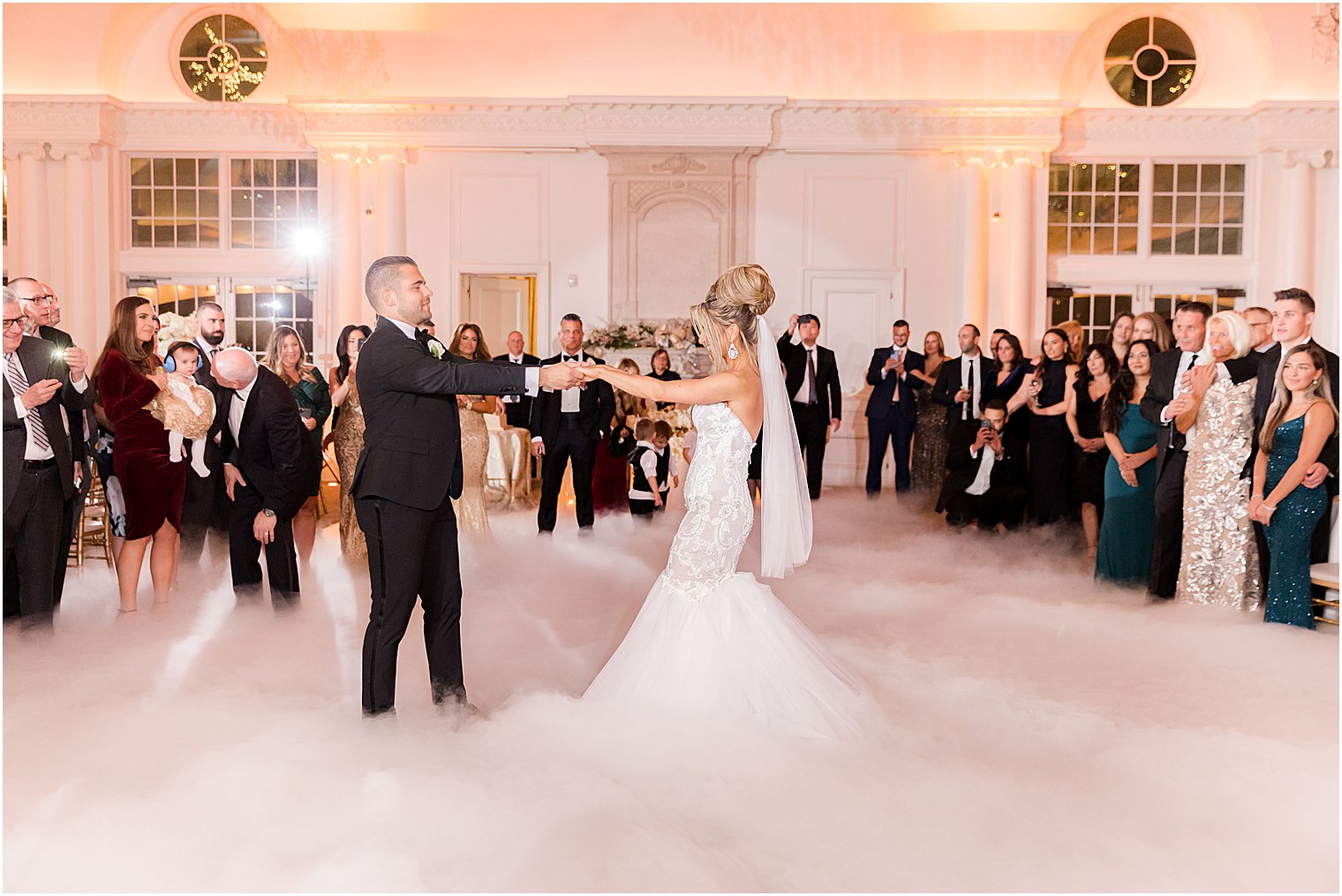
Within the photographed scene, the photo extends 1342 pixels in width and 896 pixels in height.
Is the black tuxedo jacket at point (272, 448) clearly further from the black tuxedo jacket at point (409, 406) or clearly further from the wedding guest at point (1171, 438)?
the wedding guest at point (1171, 438)

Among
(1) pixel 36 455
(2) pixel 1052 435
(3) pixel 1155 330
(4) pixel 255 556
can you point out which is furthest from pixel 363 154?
(3) pixel 1155 330

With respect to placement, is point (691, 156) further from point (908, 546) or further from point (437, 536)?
point (437, 536)

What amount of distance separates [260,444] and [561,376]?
87.8 inches

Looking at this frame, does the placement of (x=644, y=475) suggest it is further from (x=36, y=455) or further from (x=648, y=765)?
(x=648, y=765)

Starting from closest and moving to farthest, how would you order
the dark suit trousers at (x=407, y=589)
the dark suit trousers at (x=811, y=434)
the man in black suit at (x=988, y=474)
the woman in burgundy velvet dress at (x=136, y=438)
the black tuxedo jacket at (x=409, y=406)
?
the black tuxedo jacket at (x=409, y=406) < the dark suit trousers at (x=407, y=589) < the woman in burgundy velvet dress at (x=136, y=438) < the man in black suit at (x=988, y=474) < the dark suit trousers at (x=811, y=434)

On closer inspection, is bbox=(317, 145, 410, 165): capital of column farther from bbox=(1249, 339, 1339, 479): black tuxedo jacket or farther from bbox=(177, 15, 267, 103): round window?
bbox=(1249, 339, 1339, 479): black tuxedo jacket

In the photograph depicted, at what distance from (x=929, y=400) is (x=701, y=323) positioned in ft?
18.9

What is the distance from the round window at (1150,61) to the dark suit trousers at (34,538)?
449 inches

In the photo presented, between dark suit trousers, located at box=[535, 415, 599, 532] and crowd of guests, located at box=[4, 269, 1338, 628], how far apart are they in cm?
14

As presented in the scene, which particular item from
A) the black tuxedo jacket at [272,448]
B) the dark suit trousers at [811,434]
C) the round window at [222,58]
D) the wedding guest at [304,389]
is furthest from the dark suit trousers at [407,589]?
the round window at [222,58]

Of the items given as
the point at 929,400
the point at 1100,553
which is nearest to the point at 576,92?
the point at 929,400

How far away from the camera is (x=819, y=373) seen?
920 cm

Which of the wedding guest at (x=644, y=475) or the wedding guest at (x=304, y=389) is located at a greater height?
the wedding guest at (x=304, y=389)

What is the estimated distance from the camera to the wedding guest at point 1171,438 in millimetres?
5414
